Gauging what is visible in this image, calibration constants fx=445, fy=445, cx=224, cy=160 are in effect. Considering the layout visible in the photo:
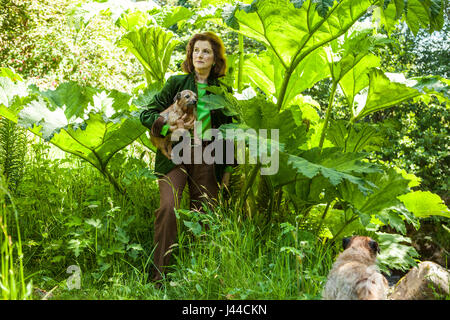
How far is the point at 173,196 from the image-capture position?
115 inches

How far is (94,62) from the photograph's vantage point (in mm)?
8555

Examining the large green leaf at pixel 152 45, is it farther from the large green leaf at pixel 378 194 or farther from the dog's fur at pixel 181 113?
the large green leaf at pixel 378 194

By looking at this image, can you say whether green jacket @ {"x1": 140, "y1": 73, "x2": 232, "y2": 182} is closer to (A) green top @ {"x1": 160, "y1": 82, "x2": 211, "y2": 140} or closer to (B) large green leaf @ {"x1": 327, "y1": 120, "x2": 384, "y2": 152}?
(A) green top @ {"x1": 160, "y1": 82, "x2": 211, "y2": 140}

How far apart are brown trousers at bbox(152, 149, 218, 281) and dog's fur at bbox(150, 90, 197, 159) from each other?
170mm

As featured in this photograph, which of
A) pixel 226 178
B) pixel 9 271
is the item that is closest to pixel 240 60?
pixel 226 178

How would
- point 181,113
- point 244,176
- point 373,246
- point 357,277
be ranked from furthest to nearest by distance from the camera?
point 244,176
point 181,113
point 373,246
point 357,277

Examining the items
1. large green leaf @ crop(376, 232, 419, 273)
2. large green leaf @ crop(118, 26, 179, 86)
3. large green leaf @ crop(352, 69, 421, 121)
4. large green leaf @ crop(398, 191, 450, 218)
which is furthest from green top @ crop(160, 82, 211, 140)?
large green leaf @ crop(398, 191, 450, 218)

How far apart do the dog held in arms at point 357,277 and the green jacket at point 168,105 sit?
1.21m

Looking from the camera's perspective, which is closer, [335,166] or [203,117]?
[335,166]

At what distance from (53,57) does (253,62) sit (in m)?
5.59

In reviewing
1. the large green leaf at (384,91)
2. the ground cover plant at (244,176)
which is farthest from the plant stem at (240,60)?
the large green leaf at (384,91)

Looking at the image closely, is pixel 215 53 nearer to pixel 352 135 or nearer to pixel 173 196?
pixel 173 196

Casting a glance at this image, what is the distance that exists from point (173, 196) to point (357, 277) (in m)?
1.33

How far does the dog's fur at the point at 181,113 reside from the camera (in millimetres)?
2953
